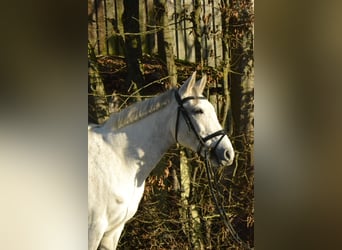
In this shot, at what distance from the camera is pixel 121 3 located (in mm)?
1681

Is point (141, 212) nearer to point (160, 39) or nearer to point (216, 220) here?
point (216, 220)

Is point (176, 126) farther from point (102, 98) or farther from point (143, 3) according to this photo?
point (143, 3)

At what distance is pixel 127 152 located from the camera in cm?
170

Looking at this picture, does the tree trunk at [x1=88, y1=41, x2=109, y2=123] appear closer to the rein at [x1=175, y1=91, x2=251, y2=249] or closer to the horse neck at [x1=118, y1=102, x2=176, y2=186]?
the horse neck at [x1=118, y1=102, x2=176, y2=186]

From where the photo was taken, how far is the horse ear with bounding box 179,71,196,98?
1.69 metres

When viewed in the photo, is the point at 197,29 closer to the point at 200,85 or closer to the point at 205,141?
the point at 200,85

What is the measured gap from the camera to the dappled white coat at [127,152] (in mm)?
1671

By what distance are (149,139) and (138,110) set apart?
13cm

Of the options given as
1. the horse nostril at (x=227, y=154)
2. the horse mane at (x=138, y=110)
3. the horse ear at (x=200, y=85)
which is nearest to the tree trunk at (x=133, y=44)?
the horse mane at (x=138, y=110)
